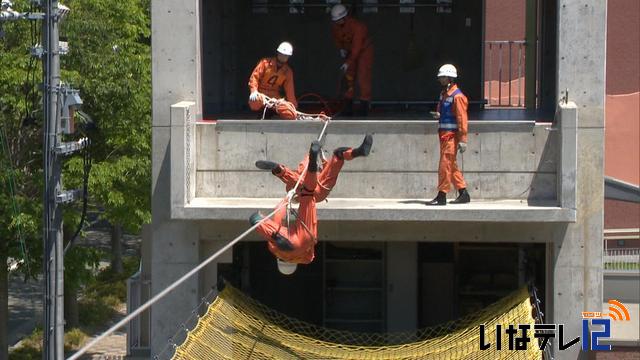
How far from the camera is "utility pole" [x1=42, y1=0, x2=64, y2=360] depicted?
59.0 feet

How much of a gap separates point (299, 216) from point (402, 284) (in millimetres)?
7408

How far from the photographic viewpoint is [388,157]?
1719 centimetres

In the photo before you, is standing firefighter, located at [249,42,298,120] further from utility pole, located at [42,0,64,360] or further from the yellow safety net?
the yellow safety net

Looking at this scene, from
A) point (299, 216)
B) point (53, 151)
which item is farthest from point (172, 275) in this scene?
point (299, 216)

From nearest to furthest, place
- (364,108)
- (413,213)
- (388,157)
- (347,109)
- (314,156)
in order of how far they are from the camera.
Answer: (314,156) → (413,213) → (388,157) → (364,108) → (347,109)

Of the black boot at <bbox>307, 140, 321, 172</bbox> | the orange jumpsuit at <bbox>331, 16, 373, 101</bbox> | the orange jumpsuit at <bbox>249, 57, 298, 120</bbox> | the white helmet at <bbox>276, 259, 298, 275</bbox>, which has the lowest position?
the white helmet at <bbox>276, 259, 298, 275</bbox>

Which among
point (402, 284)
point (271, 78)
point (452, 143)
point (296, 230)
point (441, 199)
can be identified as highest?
point (271, 78)

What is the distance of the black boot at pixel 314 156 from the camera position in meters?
14.1

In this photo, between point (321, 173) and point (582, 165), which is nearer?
point (321, 173)

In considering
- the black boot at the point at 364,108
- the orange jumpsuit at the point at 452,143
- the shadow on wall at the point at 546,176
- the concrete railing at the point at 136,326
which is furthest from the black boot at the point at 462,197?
the concrete railing at the point at 136,326

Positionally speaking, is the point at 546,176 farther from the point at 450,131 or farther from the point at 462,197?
the point at 450,131

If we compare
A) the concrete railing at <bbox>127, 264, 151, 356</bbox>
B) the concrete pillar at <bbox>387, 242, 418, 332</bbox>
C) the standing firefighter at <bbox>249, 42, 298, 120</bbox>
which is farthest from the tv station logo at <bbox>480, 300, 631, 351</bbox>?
the concrete railing at <bbox>127, 264, 151, 356</bbox>

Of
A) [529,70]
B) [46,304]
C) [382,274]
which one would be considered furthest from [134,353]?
[529,70]

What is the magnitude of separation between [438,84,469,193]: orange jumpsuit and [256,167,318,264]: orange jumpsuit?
7.15 feet
